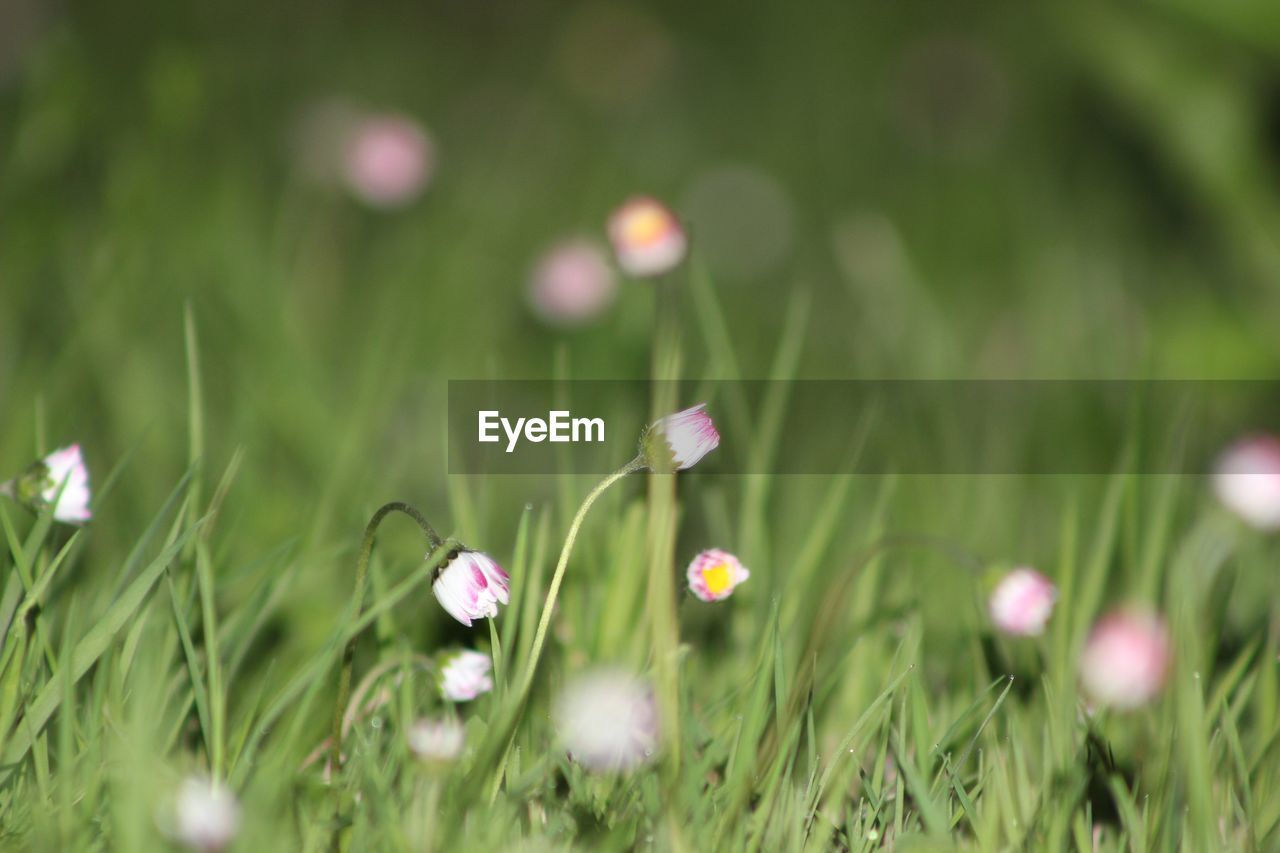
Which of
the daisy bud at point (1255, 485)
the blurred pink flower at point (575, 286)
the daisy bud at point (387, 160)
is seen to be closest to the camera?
the daisy bud at point (1255, 485)

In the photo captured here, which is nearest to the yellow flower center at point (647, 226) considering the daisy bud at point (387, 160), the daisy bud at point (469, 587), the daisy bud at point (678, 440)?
the daisy bud at point (678, 440)

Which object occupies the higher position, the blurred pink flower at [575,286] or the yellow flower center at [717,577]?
the blurred pink flower at [575,286]

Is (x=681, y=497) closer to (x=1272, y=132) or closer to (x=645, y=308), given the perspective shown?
(x=645, y=308)

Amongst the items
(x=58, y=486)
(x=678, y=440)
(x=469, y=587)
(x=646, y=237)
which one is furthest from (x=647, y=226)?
(x=58, y=486)

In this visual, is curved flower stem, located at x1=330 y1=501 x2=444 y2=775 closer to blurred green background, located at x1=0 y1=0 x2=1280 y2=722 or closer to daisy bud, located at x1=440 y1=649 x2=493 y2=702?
daisy bud, located at x1=440 y1=649 x2=493 y2=702

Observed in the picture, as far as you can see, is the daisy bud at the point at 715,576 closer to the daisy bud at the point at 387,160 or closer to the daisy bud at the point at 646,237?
the daisy bud at the point at 646,237

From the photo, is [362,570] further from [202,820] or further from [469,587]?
[202,820]
